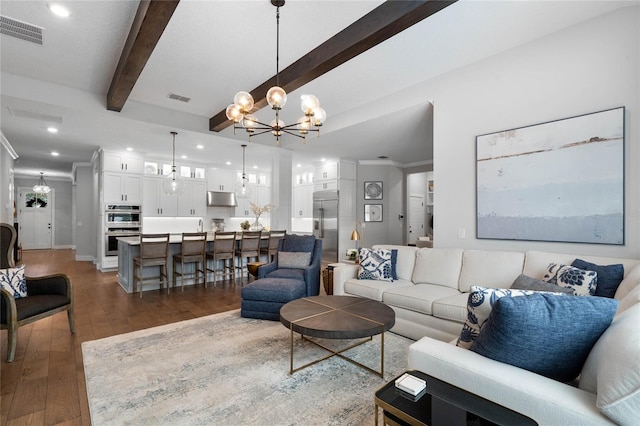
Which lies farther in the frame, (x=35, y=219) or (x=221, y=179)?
(x=35, y=219)

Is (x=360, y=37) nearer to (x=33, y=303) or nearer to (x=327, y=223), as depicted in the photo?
(x=33, y=303)

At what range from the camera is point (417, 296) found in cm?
299

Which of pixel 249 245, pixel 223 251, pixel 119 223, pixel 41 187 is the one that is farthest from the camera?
pixel 41 187

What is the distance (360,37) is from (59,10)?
2.55m

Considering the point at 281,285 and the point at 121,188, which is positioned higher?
the point at 121,188

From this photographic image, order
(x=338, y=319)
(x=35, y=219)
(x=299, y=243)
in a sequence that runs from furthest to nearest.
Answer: (x=35, y=219) → (x=299, y=243) → (x=338, y=319)

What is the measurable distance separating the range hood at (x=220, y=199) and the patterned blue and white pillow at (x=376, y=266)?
20.0 ft

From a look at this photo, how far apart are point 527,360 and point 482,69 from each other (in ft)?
10.7

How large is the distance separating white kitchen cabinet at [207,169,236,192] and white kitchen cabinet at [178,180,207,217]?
0.23 m

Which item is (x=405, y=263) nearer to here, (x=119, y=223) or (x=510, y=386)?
(x=510, y=386)

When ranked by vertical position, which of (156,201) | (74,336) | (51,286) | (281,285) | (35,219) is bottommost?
(74,336)

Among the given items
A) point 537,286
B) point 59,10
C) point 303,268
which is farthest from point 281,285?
point 59,10

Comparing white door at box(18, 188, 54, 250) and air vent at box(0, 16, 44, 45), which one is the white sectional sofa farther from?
white door at box(18, 188, 54, 250)

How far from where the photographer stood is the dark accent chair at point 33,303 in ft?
8.29
